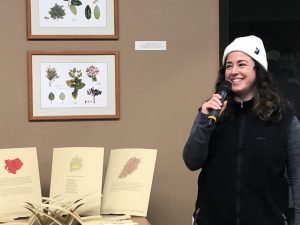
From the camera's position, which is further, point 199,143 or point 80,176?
point 80,176

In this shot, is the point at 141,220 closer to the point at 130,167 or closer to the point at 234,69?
the point at 130,167

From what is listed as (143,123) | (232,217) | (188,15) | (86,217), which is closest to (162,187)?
(143,123)

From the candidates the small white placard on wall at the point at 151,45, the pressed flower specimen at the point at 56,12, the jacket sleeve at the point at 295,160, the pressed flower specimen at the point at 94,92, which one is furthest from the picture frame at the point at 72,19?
the jacket sleeve at the point at 295,160

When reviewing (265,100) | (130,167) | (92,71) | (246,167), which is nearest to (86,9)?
(92,71)

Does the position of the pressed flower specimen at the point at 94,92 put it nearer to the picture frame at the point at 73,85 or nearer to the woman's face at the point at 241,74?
the picture frame at the point at 73,85

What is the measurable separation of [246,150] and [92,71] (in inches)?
41.5

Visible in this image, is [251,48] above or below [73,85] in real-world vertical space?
above

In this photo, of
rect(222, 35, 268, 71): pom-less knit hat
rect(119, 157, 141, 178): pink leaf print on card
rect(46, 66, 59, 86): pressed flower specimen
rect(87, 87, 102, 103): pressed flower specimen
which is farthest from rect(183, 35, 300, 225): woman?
rect(46, 66, 59, 86): pressed flower specimen

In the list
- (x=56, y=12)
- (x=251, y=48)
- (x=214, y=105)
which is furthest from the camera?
(x=56, y=12)

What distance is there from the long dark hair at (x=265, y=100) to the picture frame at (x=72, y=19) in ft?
2.84

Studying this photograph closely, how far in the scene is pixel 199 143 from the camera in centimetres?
168

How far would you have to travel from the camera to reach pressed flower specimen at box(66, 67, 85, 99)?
2371 mm

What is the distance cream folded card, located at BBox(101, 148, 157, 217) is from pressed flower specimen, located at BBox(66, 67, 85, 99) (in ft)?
1.71

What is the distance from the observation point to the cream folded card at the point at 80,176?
195cm
